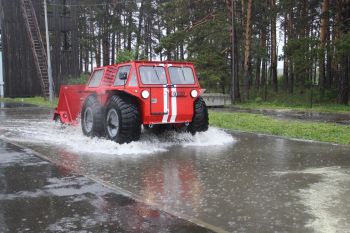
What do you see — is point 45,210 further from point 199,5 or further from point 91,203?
point 199,5

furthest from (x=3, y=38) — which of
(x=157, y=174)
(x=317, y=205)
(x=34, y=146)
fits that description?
(x=317, y=205)

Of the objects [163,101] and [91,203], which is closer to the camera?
[91,203]

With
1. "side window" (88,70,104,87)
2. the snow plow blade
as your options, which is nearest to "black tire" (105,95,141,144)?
"side window" (88,70,104,87)

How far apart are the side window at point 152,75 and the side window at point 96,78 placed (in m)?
1.99

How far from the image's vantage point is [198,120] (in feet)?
40.0

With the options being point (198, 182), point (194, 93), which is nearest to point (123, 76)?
point (194, 93)

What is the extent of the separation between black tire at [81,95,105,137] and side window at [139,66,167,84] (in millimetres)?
1509

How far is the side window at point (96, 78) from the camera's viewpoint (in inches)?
521

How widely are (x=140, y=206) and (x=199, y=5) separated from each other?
3472 cm

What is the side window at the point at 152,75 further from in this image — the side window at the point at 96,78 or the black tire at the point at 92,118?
the side window at the point at 96,78

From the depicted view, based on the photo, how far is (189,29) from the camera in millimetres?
34500

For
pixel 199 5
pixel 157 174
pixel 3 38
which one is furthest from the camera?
pixel 3 38

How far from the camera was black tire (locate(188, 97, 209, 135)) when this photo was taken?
12.2 m

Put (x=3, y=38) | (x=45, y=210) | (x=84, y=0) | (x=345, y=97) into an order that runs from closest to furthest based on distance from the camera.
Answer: (x=45, y=210)
(x=345, y=97)
(x=3, y=38)
(x=84, y=0)
